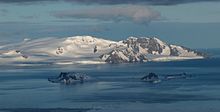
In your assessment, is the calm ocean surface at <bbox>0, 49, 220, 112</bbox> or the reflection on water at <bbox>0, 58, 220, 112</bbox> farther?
the reflection on water at <bbox>0, 58, 220, 112</bbox>

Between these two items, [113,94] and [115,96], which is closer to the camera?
[115,96]

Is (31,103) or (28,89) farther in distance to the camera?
(28,89)

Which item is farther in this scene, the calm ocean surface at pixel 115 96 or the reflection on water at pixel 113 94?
the reflection on water at pixel 113 94

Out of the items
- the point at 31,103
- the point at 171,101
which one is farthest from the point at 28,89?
the point at 171,101

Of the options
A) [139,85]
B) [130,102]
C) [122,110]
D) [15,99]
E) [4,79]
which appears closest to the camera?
[122,110]

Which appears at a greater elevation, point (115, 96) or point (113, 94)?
point (113, 94)

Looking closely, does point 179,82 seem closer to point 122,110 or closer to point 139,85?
point 139,85

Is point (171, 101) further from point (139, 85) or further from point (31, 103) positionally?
point (139, 85)

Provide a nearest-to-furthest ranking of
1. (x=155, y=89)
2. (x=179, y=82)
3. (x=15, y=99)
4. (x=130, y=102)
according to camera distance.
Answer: (x=130, y=102)
(x=15, y=99)
(x=155, y=89)
(x=179, y=82)

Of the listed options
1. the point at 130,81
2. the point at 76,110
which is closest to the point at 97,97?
the point at 76,110
